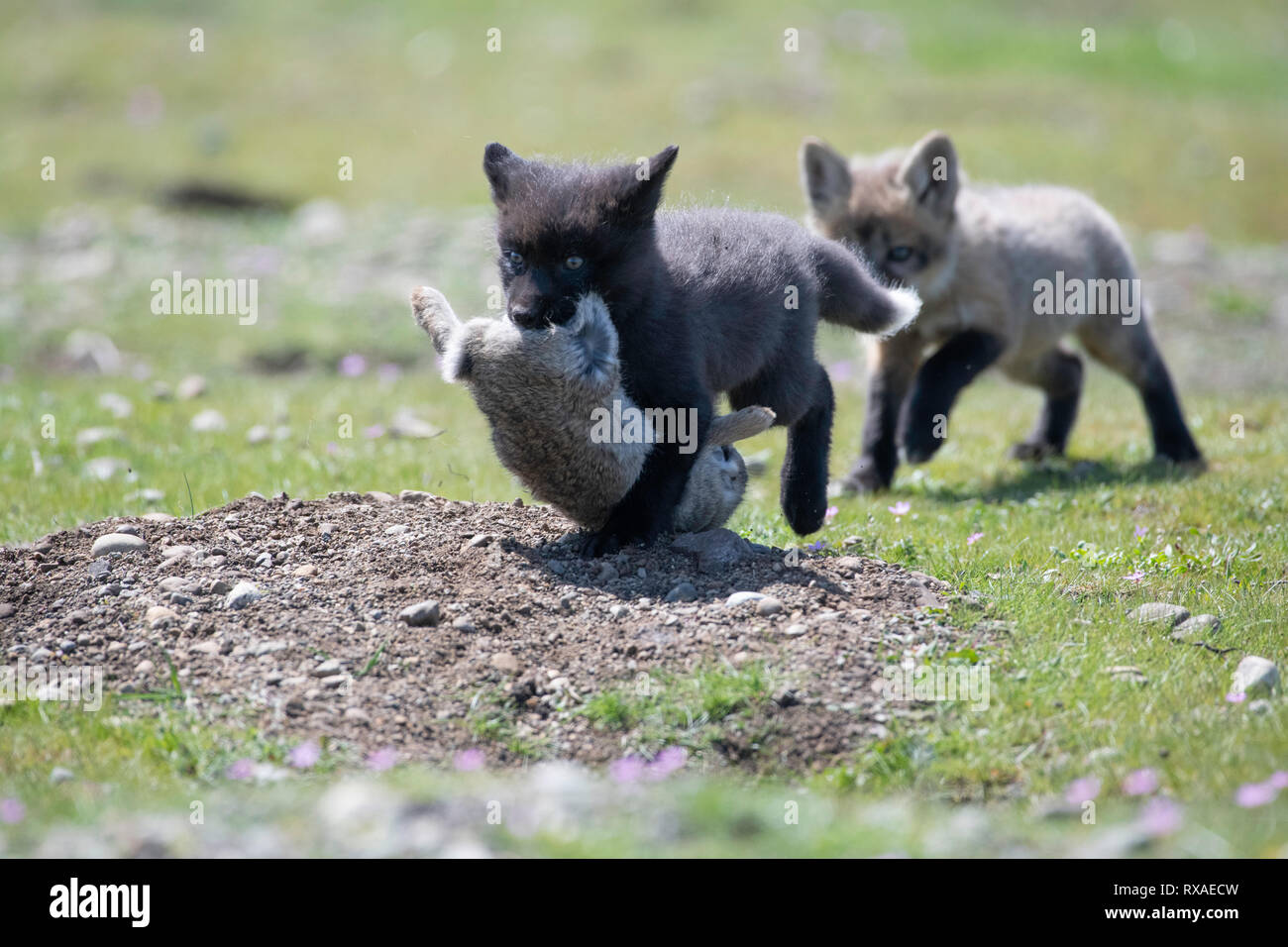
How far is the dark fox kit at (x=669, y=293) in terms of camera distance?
5457mm

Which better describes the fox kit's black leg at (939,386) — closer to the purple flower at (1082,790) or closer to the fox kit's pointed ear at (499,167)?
the fox kit's pointed ear at (499,167)

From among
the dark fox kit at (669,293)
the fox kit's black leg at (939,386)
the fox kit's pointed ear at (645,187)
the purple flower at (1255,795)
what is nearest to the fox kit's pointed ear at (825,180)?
the fox kit's black leg at (939,386)

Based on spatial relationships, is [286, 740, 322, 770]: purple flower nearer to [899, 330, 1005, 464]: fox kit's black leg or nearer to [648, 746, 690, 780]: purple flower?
[648, 746, 690, 780]: purple flower

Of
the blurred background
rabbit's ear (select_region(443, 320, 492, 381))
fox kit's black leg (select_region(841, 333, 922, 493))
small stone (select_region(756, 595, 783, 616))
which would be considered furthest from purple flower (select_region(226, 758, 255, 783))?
fox kit's black leg (select_region(841, 333, 922, 493))

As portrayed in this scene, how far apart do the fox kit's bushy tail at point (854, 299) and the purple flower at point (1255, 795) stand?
364 cm

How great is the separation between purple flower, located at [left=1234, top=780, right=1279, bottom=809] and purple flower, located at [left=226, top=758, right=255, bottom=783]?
319 cm

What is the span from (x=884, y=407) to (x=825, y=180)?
71.8 inches

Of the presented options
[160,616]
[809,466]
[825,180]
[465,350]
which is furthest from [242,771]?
[825,180]

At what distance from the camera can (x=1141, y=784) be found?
13.5 feet

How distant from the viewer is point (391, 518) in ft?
20.6

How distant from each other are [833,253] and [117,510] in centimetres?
443

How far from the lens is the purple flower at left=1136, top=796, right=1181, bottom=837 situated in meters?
3.50
